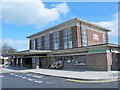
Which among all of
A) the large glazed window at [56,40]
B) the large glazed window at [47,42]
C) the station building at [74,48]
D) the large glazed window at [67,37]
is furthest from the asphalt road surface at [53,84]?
the large glazed window at [47,42]

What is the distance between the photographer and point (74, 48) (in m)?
35.3

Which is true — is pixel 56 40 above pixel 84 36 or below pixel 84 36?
below

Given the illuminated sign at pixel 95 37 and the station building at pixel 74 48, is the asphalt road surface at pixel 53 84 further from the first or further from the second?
the illuminated sign at pixel 95 37

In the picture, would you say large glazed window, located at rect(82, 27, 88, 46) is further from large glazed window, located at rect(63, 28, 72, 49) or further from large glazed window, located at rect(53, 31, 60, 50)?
large glazed window, located at rect(53, 31, 60, 50)

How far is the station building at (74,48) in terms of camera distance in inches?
1165

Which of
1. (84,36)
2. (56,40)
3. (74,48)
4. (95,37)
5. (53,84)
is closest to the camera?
(53,84)

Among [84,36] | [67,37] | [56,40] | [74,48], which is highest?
[84,36]

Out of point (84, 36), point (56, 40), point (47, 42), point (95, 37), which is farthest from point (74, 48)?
point (47, 42)

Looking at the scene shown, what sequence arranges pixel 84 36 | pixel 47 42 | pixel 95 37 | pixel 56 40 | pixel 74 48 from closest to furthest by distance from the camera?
pixel 74 48 → pixel 84 36 → pixel 95 37 → pixel 56 40 → pixel 47 42

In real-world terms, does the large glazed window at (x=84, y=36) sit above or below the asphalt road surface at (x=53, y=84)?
above

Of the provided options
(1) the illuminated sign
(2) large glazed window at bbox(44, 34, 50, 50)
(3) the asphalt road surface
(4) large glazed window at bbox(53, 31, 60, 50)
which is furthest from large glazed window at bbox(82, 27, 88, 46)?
(3) the asphalt road surface

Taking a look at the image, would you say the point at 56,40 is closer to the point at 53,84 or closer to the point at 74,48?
the point at 74,48

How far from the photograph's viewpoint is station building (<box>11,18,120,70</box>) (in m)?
29.6

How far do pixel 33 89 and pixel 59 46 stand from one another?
34.1 meters
